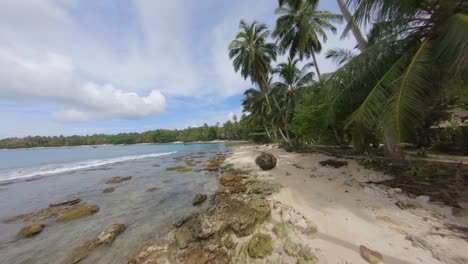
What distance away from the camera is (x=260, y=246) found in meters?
3.27

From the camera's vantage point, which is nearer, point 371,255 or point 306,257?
point 371,255

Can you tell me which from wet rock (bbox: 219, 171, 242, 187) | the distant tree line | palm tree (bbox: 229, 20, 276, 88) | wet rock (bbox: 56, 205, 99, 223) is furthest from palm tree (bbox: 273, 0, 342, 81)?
the distant tree line

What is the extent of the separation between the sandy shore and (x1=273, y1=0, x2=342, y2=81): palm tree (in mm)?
10929

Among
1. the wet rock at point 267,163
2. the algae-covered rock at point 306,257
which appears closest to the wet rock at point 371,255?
the algae-covered rock at point 306,257

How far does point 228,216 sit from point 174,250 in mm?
1393

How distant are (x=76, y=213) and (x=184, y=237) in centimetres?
521

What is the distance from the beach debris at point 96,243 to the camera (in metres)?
3.89

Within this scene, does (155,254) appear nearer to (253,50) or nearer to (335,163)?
(335,163)

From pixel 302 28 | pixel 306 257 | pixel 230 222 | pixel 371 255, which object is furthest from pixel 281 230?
pixel 302 28

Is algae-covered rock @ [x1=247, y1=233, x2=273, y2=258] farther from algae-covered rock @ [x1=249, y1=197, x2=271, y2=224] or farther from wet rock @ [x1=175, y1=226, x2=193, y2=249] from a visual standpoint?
wet rock @ [x1=175, y1=226, x2=193, y2=249]

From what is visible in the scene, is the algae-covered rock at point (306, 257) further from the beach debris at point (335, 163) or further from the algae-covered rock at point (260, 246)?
the beach debris at point (335, 163)

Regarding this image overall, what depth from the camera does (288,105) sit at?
15.0 meters

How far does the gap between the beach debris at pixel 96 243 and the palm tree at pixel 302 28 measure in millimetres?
15188

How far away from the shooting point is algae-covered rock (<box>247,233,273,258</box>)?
314 cm
